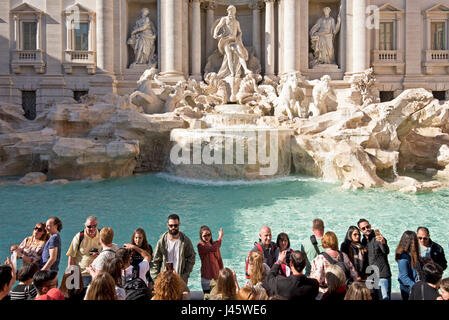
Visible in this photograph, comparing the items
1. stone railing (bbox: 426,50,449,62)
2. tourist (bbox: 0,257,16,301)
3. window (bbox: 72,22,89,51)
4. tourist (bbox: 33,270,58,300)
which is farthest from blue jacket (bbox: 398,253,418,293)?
window (bbox: 72,22,89,51)

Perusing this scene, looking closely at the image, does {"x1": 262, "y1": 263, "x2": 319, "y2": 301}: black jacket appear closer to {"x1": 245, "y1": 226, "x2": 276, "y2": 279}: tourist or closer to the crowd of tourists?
the crowd of tourists

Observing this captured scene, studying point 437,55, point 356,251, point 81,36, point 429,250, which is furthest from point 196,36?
point 429,250

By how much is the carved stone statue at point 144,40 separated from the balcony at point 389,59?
9.36 meters

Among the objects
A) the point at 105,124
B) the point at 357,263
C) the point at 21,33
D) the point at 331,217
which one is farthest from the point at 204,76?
the point at 357,263

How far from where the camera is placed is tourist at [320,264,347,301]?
271 cm

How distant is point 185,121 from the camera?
40.8 feet

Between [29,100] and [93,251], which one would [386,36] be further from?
[93,251]

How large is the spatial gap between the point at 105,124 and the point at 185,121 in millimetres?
Answer: 2419

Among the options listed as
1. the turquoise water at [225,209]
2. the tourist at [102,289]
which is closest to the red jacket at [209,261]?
the turquoise water at [225,209]

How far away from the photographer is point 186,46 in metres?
16.7

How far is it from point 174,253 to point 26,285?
1.20m

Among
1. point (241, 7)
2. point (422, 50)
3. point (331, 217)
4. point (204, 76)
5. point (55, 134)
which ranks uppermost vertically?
point (241, 7)
